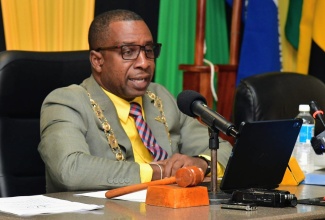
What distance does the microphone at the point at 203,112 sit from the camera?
1.98m

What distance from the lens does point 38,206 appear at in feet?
6.32

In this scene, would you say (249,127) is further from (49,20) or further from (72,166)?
(49,20)

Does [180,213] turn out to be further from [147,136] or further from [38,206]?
[147,136]

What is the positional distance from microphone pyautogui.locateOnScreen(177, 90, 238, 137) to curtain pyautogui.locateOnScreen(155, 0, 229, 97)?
2.03m

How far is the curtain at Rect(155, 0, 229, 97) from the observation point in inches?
162

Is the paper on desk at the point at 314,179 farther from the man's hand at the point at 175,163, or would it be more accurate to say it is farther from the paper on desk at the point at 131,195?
the paper on desk at the point at 131,195

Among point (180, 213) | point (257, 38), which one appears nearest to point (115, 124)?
point (180, 213)

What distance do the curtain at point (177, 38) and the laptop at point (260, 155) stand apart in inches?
74.8

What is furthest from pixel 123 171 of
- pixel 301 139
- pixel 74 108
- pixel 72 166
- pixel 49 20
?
pixel 49 20

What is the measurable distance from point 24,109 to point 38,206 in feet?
3.02

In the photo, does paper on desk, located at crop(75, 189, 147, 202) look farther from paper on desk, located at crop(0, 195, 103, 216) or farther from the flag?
the flag

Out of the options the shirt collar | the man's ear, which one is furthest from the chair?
the shirt collar

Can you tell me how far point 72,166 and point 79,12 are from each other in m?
1.29

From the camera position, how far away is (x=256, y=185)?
2250 mm
